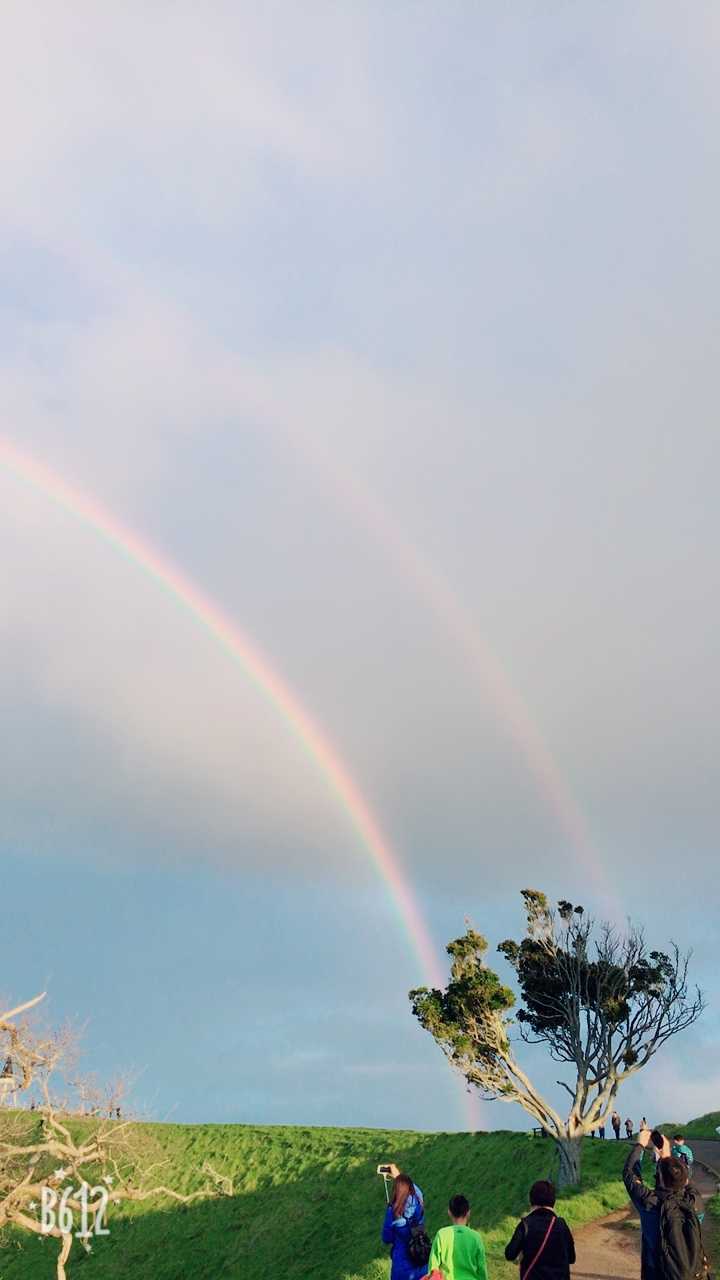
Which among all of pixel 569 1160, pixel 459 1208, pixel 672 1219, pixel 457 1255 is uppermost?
pixel 569 1160

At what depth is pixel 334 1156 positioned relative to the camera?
4697 centimetres

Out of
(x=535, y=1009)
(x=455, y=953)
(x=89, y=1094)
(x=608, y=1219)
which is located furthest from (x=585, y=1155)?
(x=89, y=1094)

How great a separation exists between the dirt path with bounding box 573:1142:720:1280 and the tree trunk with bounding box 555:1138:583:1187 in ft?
15.7

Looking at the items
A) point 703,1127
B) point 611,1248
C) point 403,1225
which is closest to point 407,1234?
point 403,1225

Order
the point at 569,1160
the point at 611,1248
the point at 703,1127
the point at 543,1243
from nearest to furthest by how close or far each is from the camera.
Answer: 1. the point at 543,1243
2. the point at 611,1248
3. the point at 569,1160
4. the point at 703,1127

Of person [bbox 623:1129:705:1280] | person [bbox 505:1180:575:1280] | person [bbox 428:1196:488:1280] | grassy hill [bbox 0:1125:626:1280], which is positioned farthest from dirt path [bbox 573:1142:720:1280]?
person [bbox 623:1129:705:1280]

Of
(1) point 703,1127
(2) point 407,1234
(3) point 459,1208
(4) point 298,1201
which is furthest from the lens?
(1) point 703,1127

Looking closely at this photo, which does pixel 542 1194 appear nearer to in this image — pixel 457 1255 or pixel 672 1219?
pixel 672 1219

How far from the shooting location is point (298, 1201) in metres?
42.4

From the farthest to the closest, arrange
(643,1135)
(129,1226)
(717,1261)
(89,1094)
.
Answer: (129,1226) → (89,1094) → (717,1261) → (643,1135)

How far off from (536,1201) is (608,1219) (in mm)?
19344

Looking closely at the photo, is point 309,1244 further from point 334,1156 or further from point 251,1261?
point 334,1156

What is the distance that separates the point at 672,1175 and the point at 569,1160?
90.6 ft

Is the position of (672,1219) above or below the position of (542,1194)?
below
